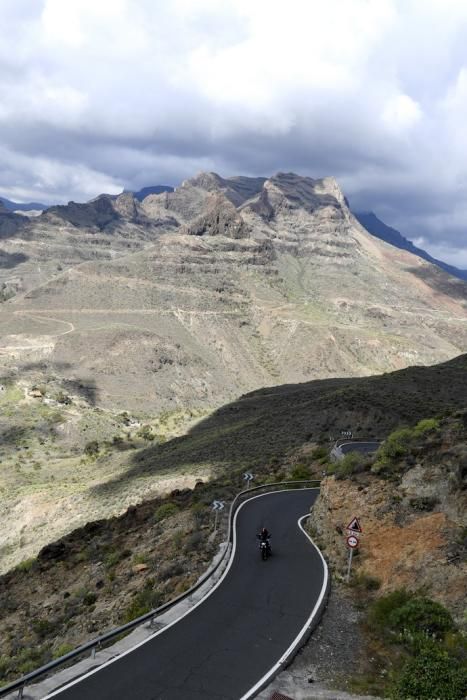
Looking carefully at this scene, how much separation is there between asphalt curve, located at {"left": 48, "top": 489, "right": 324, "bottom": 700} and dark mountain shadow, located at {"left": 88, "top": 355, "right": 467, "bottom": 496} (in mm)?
22962

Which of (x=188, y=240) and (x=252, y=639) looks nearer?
(x=252, y=639)

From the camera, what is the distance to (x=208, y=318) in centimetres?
16225

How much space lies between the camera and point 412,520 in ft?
57.8

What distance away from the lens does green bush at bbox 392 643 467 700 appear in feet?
30.0

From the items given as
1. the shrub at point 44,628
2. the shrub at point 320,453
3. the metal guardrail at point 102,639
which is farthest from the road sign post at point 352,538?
the shrub at point 320,453

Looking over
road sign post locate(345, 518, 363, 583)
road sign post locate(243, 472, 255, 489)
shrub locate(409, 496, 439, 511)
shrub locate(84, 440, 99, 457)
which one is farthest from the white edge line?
shrub locate(84, 440, 99, 457)

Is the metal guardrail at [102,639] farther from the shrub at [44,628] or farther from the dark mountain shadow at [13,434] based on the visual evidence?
the dark mountain shadow at [13,434]

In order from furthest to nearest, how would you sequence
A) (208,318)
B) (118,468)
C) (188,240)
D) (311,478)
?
(188,240) < (208,318) < (118,468) < (311,478)

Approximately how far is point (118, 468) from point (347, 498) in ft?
145

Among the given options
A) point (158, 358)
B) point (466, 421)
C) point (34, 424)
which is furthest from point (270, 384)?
point (466, 421)

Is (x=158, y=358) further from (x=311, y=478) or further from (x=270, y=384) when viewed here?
(x=311, y=478)

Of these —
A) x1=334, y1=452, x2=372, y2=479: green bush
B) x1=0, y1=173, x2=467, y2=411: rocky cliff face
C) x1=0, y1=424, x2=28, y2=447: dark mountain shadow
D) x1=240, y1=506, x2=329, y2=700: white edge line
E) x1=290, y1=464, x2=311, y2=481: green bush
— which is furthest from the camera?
x1=0, y1=173, x2=467, y2=411: rocky cliff face

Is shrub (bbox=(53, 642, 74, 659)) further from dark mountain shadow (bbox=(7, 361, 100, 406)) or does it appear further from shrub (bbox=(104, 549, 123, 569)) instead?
dark mountain shadow (bbox=(7, 361, 100, 406))

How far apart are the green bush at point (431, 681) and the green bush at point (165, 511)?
1959 cm
